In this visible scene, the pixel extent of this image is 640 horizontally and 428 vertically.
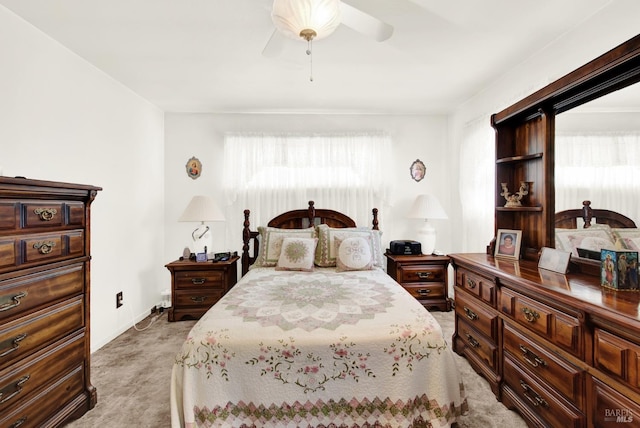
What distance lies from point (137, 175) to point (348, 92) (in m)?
2.50

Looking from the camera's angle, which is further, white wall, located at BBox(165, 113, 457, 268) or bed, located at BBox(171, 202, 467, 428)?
white wall, located at BBox(165, 113, 457, 268)

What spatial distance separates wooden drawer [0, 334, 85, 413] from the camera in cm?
139

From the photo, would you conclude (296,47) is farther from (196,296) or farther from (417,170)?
(196,296)

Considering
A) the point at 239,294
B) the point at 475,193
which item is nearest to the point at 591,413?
the point at 239,294

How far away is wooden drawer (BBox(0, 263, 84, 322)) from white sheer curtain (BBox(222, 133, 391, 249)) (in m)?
2.15

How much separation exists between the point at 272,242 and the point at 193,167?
1562 millimetres

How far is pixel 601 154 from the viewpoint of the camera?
1.70 m

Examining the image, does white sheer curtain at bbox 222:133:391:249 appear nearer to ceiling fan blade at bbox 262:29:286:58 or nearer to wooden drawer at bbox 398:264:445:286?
wooden drawer at bbox 398:264:445:286

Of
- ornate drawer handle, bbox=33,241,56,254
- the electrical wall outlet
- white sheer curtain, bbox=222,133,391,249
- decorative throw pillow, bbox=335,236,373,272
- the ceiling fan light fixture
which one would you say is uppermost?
the ceiling fan light fixture

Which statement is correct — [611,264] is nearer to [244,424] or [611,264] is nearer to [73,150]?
[244,424]

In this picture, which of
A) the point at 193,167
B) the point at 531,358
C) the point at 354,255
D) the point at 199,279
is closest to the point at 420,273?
the point at 354,255

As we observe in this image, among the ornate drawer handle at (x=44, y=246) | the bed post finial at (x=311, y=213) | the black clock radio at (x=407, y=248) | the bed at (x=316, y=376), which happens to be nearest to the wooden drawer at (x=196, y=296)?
the bed post finial at (x=311, y=213)

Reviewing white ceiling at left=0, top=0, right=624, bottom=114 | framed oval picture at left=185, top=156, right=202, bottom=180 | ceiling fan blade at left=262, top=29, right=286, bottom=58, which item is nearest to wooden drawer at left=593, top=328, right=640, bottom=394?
white ceiling at left=0, top=0, right=624, bottom=114

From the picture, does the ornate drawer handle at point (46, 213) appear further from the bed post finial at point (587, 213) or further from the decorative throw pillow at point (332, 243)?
the bed post finial at point (587, 213)
